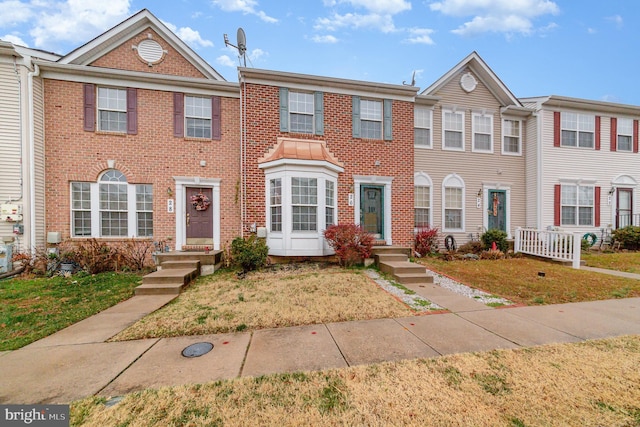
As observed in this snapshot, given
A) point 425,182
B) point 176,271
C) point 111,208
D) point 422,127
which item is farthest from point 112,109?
point 425,182

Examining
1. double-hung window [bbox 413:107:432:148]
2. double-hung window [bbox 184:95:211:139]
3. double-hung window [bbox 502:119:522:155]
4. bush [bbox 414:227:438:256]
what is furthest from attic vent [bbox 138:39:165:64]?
double-hung window [bbox 502:119:522:155]

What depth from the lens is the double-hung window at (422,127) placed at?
11.1 metres

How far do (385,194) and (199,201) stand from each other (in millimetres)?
6423

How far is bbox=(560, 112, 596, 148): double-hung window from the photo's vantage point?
39.1ft

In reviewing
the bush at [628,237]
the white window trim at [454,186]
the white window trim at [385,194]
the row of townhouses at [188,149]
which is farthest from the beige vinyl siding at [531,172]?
the white window trim at [385,194]

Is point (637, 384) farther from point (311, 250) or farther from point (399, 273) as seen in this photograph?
point (311, 250)

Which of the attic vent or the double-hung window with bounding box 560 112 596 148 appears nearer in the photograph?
the attic vent

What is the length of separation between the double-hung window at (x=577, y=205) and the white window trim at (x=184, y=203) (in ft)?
47.5

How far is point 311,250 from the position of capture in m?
8.20

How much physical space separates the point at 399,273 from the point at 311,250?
268 centimetres

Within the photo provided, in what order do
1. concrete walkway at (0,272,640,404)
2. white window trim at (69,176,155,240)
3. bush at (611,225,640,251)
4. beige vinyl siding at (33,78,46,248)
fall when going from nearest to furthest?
concrete walkway at (0,272,640,404), beige vinyl siding at (33,78,46,248), white window trim at (69,176,155,240), bush at (611,225,640,251)

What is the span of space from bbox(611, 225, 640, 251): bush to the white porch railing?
4.30 metres

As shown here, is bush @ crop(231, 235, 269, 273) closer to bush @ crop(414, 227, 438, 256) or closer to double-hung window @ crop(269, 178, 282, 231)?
double-hung window @ crop(269, 178, 282, 231)

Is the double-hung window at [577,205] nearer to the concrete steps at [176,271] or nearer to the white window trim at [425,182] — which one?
the white window trim at [425,182]
